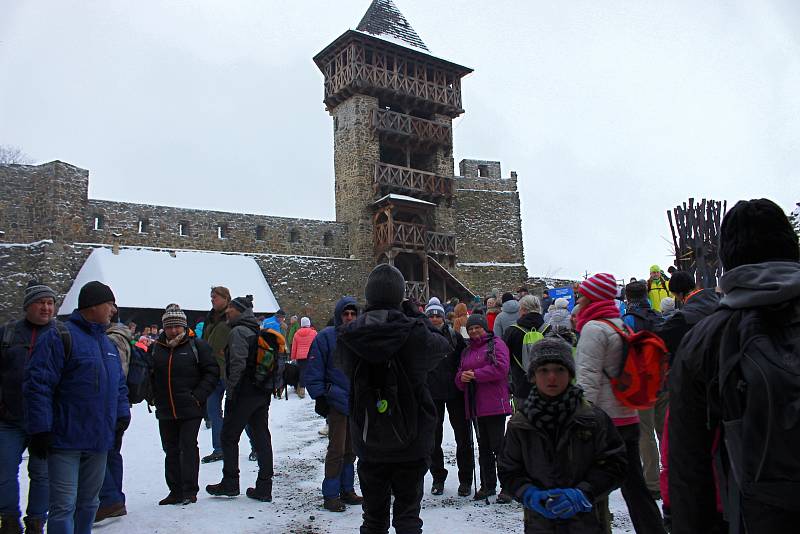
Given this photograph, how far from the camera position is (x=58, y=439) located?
3.12 meters

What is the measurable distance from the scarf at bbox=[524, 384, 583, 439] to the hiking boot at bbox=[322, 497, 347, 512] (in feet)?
8.10

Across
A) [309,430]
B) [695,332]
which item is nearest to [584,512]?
[695,332]

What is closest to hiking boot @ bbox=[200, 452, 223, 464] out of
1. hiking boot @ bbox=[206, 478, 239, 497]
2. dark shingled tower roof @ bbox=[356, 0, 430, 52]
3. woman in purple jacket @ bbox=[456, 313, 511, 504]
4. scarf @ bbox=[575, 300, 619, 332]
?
hiking boot @ bbox=[206, 478, 239, 497]

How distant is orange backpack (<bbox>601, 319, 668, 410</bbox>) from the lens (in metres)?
3.21

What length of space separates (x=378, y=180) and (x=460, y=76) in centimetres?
685

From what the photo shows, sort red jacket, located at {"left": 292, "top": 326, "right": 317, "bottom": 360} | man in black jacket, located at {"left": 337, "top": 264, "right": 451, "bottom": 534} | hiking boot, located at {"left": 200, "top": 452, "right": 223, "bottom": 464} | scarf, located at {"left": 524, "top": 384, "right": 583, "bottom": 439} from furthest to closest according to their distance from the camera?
red jacket, located at {"left": 292, "top": 326, "right": 317, "bottom": 360}
hiking boot, located at {"left": 200, "top": 452, "right": 223, "bottom": 464}
man in black jacket, located at {"left": 337, "top": 264, "right": 451, "bottom": 534}
scarf, located at {"left": 524, "top": 384, "right": 583, "bottom": 439}

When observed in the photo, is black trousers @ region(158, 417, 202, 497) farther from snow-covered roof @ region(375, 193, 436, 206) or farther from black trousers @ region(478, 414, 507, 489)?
snow-covered roof @ region(375, 193, 436, 206)

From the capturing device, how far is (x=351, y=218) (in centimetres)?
2342

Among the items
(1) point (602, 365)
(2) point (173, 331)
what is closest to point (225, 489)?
(2) point (173, 331)

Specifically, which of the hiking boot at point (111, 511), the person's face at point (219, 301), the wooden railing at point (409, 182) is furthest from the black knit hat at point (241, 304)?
the wooden railing at point (409, 182)

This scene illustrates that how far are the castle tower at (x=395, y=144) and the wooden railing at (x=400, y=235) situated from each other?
0.04 m

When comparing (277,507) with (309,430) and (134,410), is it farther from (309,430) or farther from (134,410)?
(134,410)

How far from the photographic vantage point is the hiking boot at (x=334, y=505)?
4395mm

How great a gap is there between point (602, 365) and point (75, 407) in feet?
9.74
